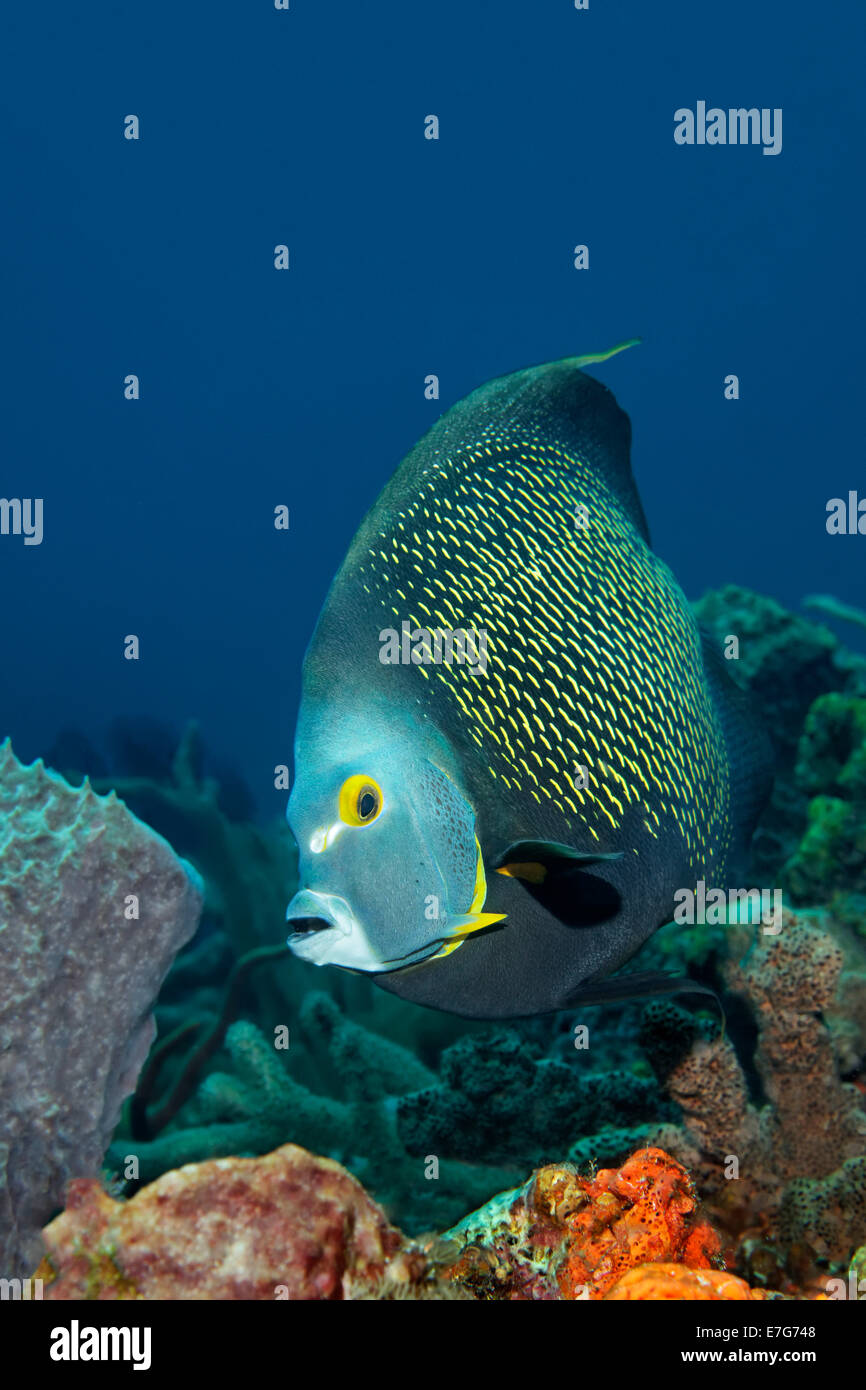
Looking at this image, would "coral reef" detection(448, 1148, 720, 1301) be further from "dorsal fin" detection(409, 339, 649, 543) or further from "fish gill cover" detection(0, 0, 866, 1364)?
"dorsal fin" detection(409, 339, 649, 543)

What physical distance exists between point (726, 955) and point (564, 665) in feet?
8.64

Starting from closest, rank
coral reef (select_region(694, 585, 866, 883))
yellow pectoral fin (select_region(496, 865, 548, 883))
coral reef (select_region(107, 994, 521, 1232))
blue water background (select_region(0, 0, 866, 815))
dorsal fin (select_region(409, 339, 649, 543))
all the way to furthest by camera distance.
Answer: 1. yellow pectoral fin (select_region(496, 865, 548, 883))
2. dorsal fin (select_region(409, 339, 649, 543))
3. coral reef (select_region(107, 994, 521, 1232))
4. coral reef (select_region(694, 585, 866, 883))
5. blue water background (select_region(0, 0, 866, 815))

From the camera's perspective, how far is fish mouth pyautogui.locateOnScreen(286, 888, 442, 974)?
1.40 metres

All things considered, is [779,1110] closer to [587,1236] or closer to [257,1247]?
[587,1236]

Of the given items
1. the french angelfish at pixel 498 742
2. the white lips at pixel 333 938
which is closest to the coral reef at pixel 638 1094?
the white lips at pixel 333 938

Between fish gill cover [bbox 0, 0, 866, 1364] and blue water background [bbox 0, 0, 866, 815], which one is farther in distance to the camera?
blue water background [bbox 0, 0, 866, 815]

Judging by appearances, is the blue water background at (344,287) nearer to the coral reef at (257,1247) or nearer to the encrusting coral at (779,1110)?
the encrusting coral at (779,1110)

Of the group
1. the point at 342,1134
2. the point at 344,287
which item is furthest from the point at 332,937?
the point at 344,287

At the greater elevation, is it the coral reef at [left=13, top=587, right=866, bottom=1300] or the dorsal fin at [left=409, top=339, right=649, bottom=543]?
the dorsal fin at [left=409, top=339, right=649, bottom=543]

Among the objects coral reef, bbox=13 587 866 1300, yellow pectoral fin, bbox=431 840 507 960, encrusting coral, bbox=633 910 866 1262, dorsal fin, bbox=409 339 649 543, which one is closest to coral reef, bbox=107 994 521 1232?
coral reef, bbox=13 587 866 1300

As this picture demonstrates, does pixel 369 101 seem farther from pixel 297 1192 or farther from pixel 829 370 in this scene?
pixel 297 1192

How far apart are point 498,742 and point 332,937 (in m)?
0.55

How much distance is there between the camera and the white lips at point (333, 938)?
4.59 feet
